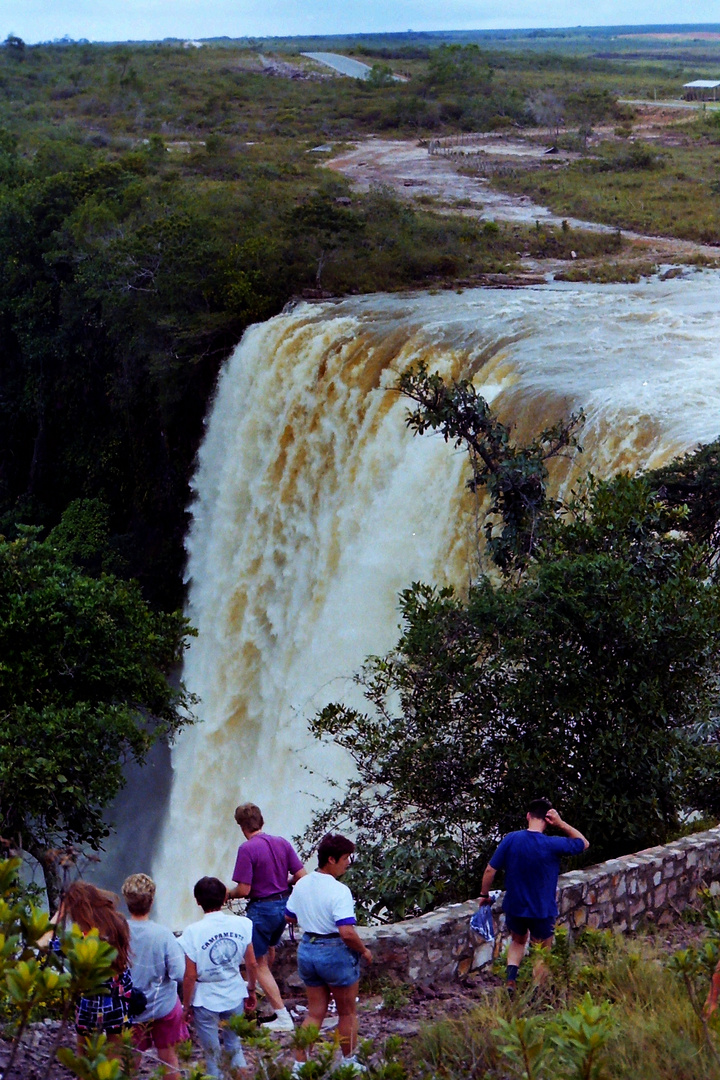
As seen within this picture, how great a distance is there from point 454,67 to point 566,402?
160ft

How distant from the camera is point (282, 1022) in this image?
5949 mm

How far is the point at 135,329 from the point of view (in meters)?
23.6

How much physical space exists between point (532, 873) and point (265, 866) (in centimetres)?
130

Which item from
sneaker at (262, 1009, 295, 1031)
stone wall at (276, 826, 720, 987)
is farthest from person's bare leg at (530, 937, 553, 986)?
sneaker at (262, 1009, 295, 1031)

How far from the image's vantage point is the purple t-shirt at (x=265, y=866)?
6.07 m

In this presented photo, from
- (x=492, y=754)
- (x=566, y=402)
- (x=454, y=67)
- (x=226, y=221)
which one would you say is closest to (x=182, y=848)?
(x=566, y=402)

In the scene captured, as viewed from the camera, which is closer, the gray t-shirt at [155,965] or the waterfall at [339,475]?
the gray t-shirt at [155,965]

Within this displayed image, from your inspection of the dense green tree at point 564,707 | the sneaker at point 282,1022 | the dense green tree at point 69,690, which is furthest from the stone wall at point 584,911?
the dense green tree at point 69,690

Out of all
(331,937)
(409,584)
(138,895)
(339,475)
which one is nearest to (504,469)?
(409,584)

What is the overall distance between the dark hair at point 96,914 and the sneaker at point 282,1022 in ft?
4.87

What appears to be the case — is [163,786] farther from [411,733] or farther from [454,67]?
[454,67]

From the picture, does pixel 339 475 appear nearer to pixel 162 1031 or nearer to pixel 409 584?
pixel 409 584

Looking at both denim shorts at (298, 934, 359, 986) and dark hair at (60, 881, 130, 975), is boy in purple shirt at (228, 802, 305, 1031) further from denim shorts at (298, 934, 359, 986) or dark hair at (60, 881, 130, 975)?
dark hair at (60, 881, 130, 975)

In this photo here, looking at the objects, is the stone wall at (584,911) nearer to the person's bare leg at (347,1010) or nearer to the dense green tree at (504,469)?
the person's bare leg at (347,1010)
